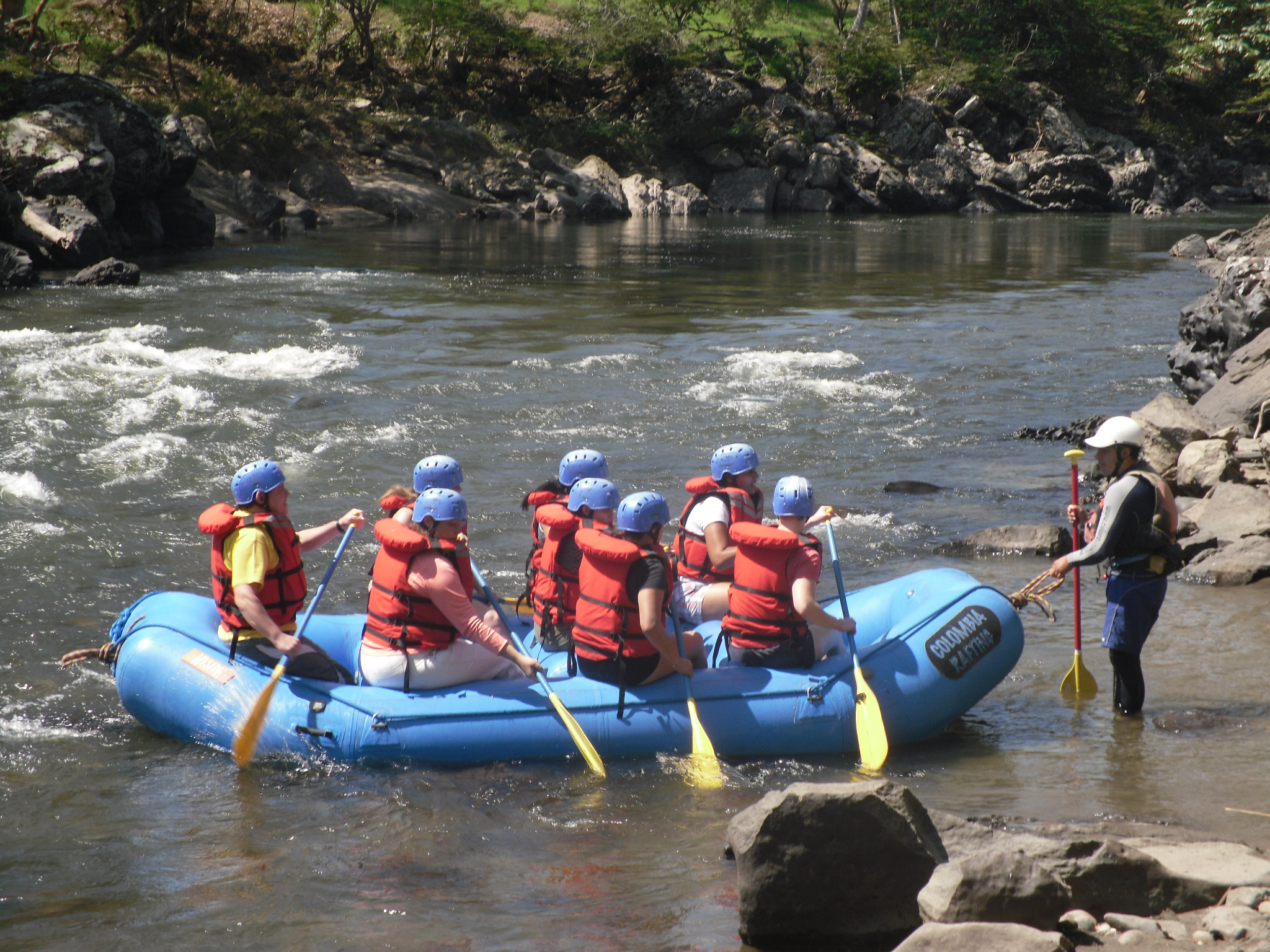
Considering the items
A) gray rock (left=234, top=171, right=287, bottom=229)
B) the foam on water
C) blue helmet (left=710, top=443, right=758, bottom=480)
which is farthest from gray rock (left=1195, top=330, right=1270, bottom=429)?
gray rock (left=234, top=171, right=287, bottom=229)

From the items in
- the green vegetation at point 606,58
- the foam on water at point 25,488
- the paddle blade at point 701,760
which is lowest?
the paddle blade at point 701,760

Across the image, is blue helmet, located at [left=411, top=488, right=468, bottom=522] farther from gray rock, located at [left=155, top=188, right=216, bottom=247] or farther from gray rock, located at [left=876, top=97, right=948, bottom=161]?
gray rock, located at [left=876, top=97, right=948, bottom=161]

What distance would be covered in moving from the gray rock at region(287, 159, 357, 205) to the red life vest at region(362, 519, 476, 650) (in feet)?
99.8

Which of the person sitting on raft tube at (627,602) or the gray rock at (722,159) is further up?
the gray rock at (722,159)

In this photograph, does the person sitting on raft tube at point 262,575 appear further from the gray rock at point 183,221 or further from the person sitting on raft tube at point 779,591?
the gray rock at point 183,221

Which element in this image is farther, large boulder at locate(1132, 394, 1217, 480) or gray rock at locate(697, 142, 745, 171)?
gray rock at locate(697, 142, 745, 171)

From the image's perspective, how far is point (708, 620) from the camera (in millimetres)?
6480

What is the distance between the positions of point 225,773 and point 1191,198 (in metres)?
45.6

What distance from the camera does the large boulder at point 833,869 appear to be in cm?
388

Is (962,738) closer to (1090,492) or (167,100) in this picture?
(1090,492)

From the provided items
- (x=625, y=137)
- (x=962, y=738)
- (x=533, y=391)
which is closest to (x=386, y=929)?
(x=962, y=738)

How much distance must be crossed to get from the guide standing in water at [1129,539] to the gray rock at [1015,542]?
2.83m

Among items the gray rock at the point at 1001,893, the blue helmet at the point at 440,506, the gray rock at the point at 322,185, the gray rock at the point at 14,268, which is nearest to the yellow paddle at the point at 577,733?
the blue helmet at the point at 440,506

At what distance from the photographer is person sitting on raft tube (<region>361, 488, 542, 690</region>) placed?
5.60 metres
